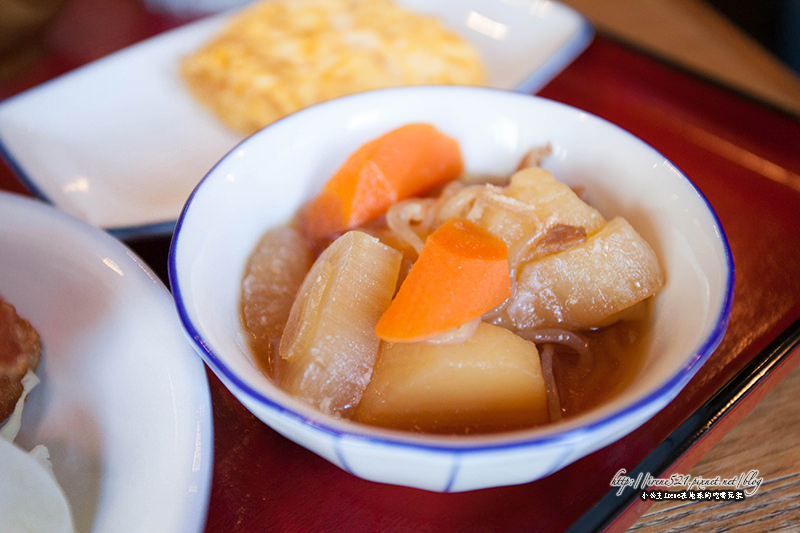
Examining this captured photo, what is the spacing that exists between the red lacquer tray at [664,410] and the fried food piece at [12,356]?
333 millimetres

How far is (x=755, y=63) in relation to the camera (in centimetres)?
247

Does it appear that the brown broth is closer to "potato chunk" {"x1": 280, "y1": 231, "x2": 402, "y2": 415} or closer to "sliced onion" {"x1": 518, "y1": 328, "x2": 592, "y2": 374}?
"sliced onion" {"x1": 518, "y1": 328, "x2": 592, "y2": 374}

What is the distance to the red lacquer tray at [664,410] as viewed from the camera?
103cm

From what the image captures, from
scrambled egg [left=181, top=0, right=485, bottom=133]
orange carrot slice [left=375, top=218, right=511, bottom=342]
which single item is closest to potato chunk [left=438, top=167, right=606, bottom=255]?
orange carrot slice [left=375, top=218, right=511, bottom=342]

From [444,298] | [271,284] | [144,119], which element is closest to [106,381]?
[271,284]

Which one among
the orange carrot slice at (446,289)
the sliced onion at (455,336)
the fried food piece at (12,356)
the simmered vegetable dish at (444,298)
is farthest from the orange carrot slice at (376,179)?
the fried food piece at (12,356)

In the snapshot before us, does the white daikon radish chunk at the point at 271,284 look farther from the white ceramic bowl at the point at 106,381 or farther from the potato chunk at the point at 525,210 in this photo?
the potato chunk at the point at 525,210

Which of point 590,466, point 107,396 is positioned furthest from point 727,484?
point 107,396

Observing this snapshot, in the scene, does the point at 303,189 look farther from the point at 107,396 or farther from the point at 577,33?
the point at 577,33

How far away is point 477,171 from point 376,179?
29 cm

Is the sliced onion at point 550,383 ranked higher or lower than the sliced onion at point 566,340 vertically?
lower

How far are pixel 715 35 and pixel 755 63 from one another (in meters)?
0.27

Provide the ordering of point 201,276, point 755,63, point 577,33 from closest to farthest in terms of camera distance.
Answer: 1. point 201,276
2. point 577,33
3. point 755,63

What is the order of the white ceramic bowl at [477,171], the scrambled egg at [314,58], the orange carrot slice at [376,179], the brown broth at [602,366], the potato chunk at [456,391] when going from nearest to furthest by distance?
the white ceramic bowl at [477,171] < the potato chunk at [456,391] < the brown broth at [602,366] < the orange carrot slice at [376,179] < the scrambled egg at [314,58]
